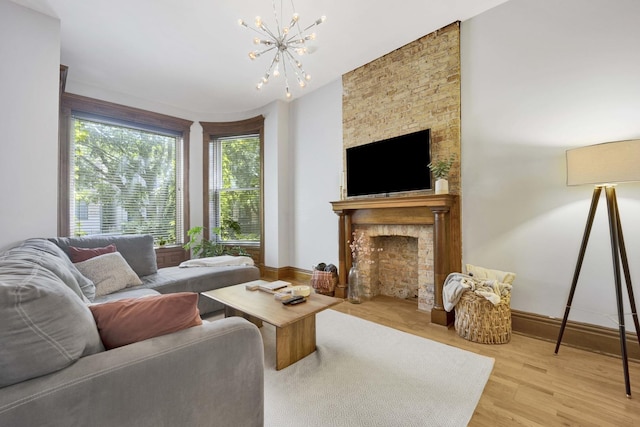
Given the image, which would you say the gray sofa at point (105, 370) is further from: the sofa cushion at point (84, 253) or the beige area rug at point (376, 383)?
the sofa cushion at point (84, 253)

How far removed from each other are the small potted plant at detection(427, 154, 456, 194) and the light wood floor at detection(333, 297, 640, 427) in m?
1.40

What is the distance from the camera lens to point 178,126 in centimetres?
490

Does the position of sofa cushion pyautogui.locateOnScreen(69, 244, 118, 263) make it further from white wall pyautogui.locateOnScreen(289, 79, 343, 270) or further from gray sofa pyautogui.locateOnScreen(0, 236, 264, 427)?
white wall pyautogui.locateOnScreen(289, 79, 343, 270)

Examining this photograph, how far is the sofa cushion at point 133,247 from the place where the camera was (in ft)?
9.26

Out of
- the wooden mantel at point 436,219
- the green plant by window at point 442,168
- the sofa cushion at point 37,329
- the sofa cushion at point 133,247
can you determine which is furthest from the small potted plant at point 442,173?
the sofa cushion at point 133,247

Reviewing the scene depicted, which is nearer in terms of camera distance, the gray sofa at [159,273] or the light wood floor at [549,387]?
the light wood floor at [549,387]

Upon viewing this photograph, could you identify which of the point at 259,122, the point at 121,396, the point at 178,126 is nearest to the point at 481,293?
the point at 121,396

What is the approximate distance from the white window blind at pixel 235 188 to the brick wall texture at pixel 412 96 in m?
2.06

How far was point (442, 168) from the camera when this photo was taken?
2.87 metres

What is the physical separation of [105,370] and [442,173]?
117 inches

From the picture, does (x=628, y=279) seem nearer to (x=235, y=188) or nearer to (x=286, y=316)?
(x=286, y=316)

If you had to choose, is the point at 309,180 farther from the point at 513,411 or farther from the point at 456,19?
the point at 513,411

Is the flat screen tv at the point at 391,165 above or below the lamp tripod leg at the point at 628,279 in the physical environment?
above

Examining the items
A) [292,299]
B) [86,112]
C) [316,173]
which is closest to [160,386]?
[292,299]
